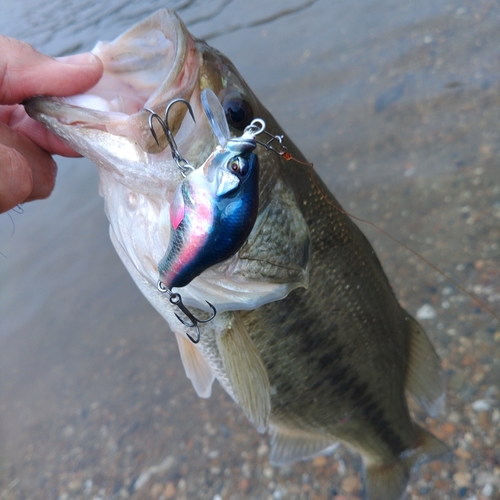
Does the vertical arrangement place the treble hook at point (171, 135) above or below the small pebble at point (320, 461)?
above

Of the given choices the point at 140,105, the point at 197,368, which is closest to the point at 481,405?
the point at 197,368

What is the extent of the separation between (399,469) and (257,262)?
155 cm

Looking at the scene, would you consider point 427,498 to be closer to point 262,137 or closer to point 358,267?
point 358,267

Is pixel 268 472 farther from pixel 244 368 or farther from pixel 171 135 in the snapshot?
pixel 171 135

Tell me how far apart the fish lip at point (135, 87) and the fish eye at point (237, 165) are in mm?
306

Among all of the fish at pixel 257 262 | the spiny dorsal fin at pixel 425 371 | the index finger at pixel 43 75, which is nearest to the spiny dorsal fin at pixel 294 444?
the fish at pixel 257 262

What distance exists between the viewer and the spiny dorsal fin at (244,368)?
1.45 meters

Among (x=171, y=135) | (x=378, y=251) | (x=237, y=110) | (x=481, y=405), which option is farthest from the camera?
(x=378, y=251)

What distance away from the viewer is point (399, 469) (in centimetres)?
221

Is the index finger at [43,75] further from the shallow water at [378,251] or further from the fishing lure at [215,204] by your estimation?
the shallow water at [378,251]

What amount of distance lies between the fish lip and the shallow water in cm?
240

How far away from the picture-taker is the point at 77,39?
30.3 feet

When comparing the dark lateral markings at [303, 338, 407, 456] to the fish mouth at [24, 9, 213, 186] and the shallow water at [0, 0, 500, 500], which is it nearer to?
the shallow water at [0, 0, 500, 500]

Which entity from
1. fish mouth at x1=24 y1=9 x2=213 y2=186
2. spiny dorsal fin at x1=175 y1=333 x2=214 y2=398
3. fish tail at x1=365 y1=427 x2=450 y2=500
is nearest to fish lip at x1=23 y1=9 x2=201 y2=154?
fish mouth at x1=24 y1=9 x2=213 y2=186
